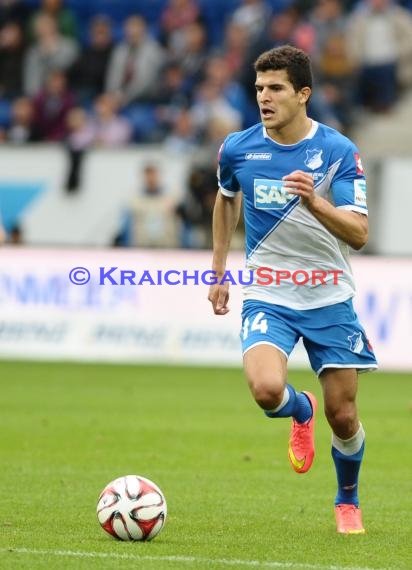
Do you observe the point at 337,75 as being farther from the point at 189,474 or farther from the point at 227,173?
the point at 227,173

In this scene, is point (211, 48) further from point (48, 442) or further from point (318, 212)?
point (318, 212)

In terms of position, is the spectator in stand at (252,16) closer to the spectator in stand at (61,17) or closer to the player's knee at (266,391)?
the spectator in stand at (61,17)

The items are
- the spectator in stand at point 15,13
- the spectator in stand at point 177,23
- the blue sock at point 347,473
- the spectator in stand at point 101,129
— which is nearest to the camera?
the blue sock at point 347,473

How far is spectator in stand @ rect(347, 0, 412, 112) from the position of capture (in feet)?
69.4

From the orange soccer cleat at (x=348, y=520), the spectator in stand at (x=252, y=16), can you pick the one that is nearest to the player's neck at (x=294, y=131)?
the orange soccer cleat at (x=348, y=520)

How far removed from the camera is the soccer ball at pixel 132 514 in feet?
22.6

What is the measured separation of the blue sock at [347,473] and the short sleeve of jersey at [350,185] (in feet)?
4.48

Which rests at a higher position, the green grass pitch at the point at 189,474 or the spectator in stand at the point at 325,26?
the spectator in stand at the point at 325,26

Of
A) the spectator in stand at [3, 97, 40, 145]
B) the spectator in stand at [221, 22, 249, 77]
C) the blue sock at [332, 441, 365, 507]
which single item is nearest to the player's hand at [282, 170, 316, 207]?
the blue sock at [332, 441, 365, 507]

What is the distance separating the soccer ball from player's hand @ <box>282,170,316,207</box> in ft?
5.50

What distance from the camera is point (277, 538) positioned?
7156 millimetres

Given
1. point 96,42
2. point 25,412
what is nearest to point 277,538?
point 25,412

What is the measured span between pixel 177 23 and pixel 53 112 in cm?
258

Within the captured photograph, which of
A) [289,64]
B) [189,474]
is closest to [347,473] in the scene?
[289,64]
